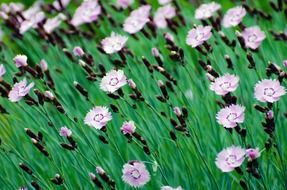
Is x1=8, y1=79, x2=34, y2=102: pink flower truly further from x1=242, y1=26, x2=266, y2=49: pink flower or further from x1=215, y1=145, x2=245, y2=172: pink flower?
x1=242, y1=26, x2=266, y2=49: pink flower

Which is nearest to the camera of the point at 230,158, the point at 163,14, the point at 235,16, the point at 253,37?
the point at 230,158

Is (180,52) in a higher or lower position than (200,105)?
higher

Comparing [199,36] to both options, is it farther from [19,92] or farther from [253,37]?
[19,92]

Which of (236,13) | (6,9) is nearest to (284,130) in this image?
(236,13)

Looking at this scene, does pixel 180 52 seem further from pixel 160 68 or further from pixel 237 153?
pixel 237 153

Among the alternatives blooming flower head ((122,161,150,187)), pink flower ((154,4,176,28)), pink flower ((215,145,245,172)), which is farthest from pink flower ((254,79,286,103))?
pink flower ((154,4,176,28))

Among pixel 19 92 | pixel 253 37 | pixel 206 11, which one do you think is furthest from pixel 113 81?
pixel 206 11

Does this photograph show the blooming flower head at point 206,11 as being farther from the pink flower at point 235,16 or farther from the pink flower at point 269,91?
the pink flower at point 269,91

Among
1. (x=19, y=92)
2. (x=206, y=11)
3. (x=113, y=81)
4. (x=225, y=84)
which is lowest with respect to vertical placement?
(x=206, y=11)
